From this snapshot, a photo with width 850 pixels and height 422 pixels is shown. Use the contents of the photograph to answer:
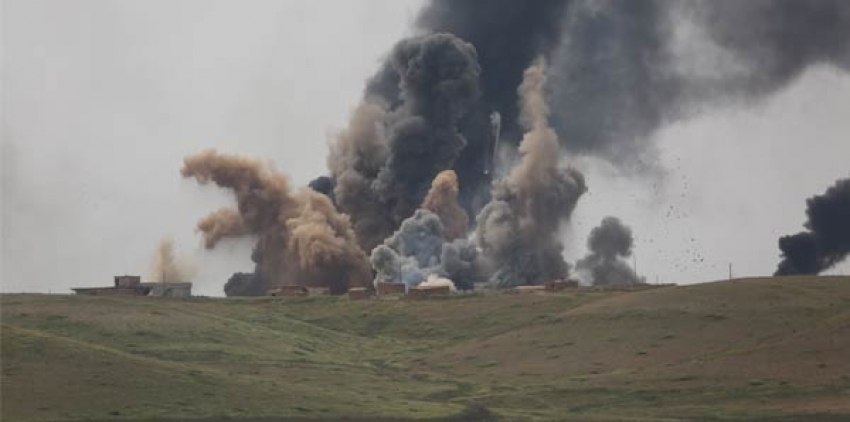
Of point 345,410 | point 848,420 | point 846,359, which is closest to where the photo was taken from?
point 848,420

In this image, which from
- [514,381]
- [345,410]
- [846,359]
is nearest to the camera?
[345,410]

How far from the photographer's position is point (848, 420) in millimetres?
154000

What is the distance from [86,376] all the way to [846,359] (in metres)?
80.8

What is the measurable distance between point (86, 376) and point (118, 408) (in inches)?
518

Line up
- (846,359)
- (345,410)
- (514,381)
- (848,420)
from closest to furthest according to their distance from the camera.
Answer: (848,420), (345,410), (846,359), (514,381)

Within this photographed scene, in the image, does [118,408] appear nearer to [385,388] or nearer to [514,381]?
[385,388]

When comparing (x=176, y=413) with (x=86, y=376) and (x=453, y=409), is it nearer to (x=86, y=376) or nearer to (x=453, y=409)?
(x=86, y=376)

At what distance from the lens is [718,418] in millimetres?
163500

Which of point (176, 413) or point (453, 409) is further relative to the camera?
point (453, 409)

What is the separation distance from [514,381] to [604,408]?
2449cm

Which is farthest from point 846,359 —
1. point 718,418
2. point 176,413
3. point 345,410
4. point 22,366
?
point 22,366

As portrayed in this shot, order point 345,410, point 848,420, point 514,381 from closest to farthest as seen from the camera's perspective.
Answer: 1. point 848,420
2. point 345,410
3. point 514,381

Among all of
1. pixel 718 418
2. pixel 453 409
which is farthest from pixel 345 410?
pixel 718 418

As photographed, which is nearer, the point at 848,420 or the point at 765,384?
the point at 848,420
